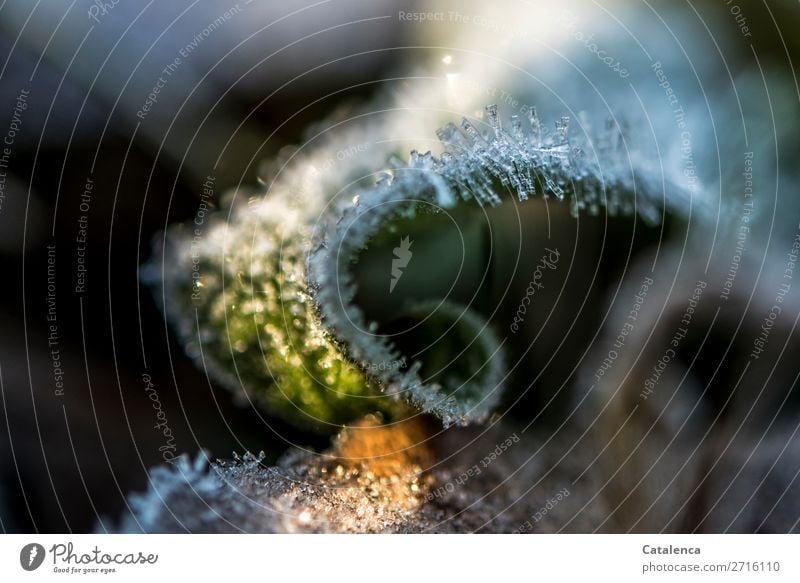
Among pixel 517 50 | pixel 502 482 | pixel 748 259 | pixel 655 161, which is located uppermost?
pixel 517 50

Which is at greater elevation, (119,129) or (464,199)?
(119,129)

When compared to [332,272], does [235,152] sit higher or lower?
higher

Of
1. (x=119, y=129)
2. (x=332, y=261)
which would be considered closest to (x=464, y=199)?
(x=332, y=261)

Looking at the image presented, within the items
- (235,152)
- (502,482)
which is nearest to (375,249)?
(235,152)

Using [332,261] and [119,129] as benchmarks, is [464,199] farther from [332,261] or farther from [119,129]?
[119,129]
